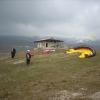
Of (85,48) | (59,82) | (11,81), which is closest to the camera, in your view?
(59,82)

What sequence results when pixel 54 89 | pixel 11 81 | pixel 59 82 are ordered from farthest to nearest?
pixel 11 81, pixel 59 82, pixel 54 89

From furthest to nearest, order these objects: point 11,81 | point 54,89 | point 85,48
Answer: point 85,48, point 11,81, point 54,89

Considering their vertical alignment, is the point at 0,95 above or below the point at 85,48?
below

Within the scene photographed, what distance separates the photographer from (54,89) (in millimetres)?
16344

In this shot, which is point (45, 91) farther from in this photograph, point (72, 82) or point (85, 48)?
point (85, 48)

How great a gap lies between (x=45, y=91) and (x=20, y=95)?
2.40 m

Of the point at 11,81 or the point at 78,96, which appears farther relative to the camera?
the point at 11,81

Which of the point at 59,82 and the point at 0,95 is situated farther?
the point at 59,82

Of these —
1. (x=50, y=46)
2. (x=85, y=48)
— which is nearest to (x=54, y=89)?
(x=85, y=48)

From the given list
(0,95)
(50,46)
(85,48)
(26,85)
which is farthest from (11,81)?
(50,46)

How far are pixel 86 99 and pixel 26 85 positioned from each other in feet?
24.9

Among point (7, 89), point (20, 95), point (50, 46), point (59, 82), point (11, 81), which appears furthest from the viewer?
point (50, 46)

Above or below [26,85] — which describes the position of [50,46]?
above

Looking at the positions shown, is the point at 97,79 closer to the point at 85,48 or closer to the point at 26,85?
the point at 26,85
